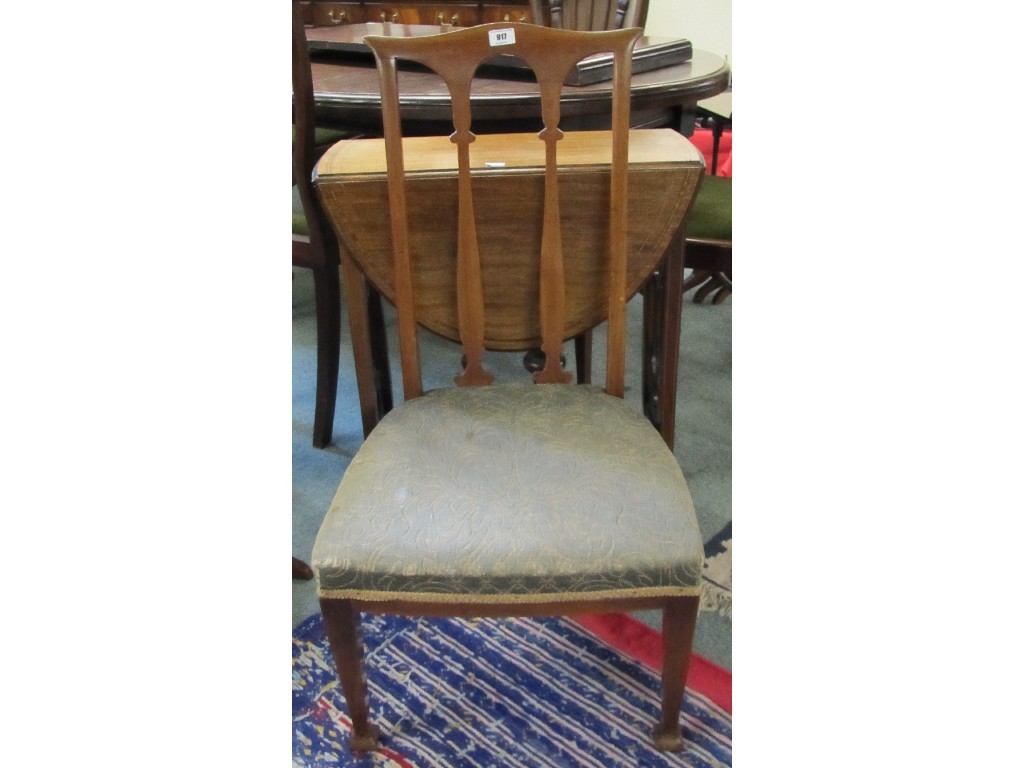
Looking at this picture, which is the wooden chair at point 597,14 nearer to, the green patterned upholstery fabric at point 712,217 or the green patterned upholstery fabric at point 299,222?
the green patterned upholstery fabric at point 712,217

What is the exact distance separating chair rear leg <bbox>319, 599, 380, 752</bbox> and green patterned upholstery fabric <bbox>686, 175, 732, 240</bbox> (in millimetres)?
1123

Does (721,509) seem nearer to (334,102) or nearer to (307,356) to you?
(334,102)

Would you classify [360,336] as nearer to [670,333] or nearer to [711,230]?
[670,333]

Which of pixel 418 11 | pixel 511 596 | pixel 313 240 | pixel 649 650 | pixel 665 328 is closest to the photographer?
A: pixel 511 596

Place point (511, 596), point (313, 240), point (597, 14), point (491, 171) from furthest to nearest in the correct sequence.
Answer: point (597, 14) < point (313, 240) < point (491, 171) < point (511, 596)

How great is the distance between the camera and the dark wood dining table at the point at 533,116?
4.70ft

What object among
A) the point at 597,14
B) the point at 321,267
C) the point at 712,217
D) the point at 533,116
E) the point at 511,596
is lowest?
the point at 511,596

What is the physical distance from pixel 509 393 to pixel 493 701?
534mm

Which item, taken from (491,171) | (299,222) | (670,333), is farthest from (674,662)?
(299,222)

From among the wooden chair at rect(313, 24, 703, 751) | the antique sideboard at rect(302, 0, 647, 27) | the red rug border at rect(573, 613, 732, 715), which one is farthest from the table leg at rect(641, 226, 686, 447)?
the antique sideboard at rect(302, 0, 647, 27)

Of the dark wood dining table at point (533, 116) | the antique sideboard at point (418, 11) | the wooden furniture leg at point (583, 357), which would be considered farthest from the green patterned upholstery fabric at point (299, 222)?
the antique sideboard at point (418, 11)

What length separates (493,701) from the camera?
127 centimetres

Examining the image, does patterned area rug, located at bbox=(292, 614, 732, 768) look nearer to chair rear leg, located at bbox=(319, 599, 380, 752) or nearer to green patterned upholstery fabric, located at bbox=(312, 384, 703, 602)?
chair rear leg, located at bbox=(319, 599, 380, 752)

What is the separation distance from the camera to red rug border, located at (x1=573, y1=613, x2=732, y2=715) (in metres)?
1.27
